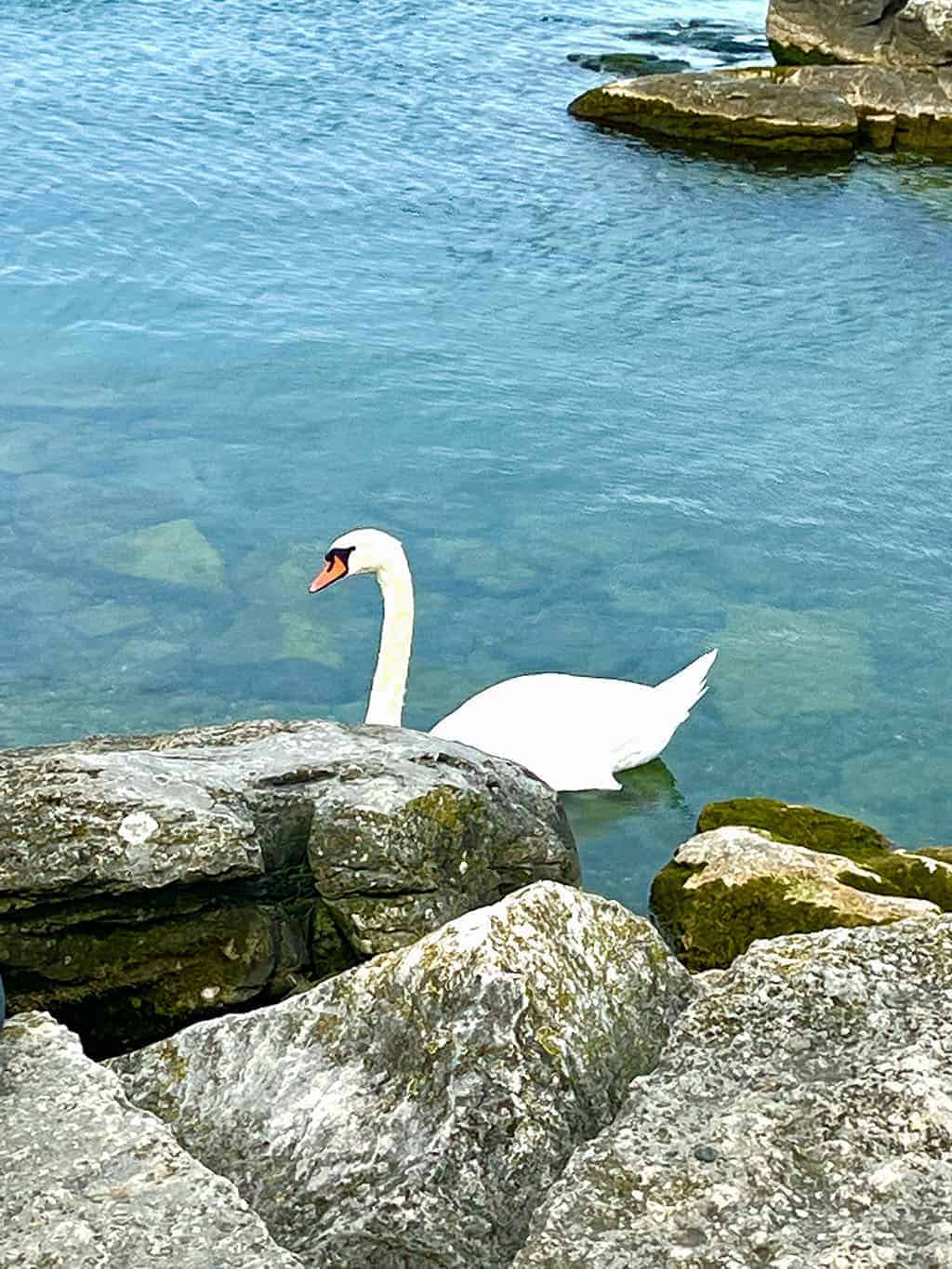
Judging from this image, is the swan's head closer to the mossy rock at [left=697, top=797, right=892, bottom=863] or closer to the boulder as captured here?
the mossy rock at [left=697, top=797, right=892, bottom=863]

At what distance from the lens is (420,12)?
22.4m

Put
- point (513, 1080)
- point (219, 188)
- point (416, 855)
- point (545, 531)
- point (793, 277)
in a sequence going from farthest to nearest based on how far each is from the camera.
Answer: point (219, 188) → point (793, 277) → point (545, 531) → point (416, 855) → point (513, 1080)

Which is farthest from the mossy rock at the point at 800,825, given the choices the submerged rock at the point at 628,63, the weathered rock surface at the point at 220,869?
the submerged rock at the point at 628,63

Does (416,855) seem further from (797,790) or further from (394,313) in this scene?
(394,313)

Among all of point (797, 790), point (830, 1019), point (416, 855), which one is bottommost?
point (797, 790)

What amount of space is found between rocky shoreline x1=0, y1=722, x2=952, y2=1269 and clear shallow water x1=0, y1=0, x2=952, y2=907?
2704 mm

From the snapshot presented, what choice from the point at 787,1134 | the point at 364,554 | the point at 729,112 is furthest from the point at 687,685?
the point at 729,112

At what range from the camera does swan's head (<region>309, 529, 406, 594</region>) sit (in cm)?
749

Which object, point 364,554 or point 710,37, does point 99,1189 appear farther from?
point 710,37

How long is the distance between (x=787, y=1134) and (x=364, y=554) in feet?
15.0

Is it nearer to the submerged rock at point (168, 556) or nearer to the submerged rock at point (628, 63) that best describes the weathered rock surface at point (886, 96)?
the submerged rock at point (628, 63)

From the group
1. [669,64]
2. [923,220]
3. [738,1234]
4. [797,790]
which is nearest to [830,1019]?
[738,1234]

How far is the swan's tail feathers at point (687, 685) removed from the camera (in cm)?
787

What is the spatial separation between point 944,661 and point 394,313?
19.0ft
